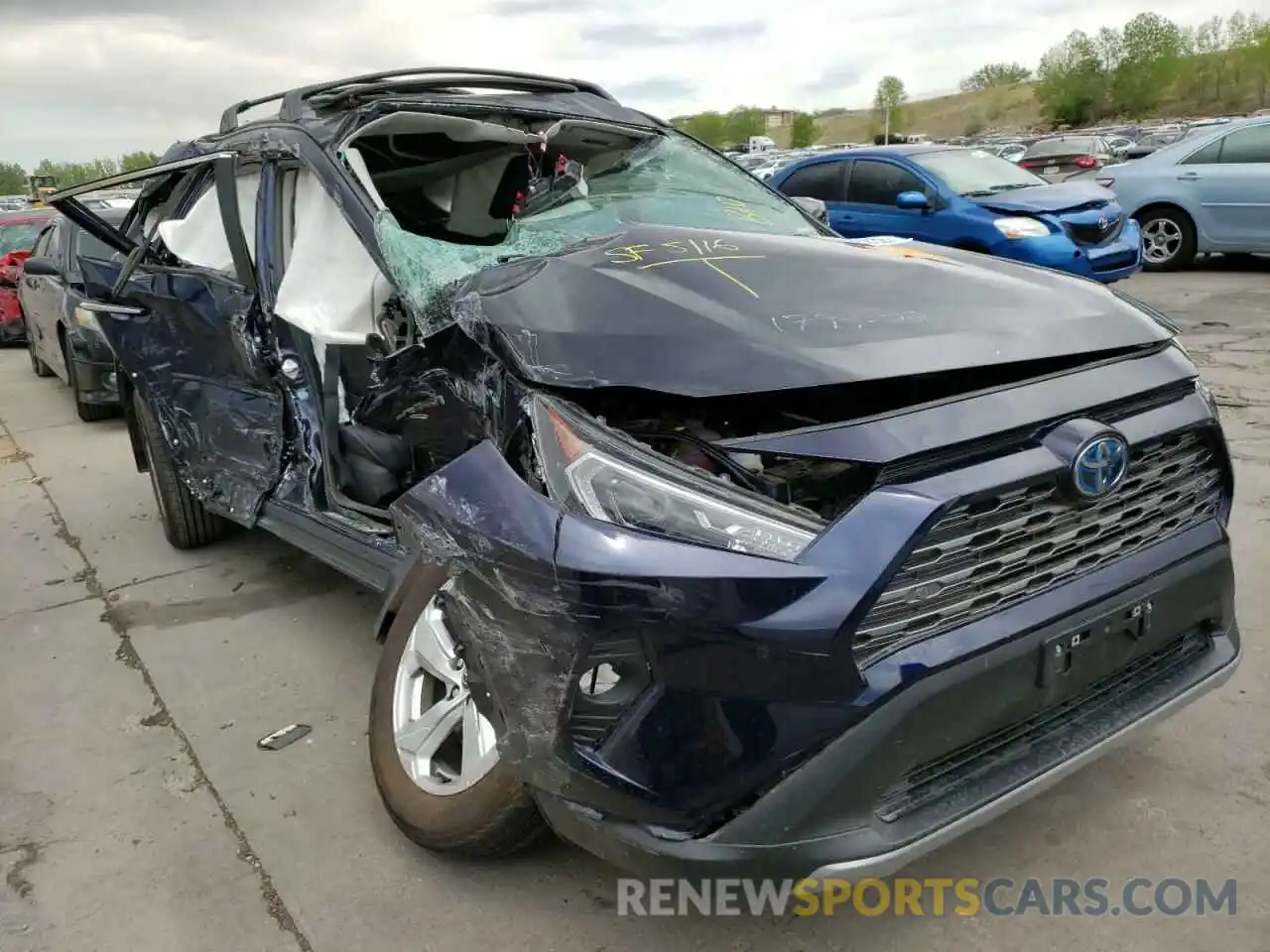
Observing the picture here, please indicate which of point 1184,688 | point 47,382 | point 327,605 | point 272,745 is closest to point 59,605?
point 327,605

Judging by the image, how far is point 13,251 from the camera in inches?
452

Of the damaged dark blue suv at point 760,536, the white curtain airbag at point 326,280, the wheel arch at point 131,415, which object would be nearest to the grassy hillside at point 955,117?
the wheel arch at point 131,415

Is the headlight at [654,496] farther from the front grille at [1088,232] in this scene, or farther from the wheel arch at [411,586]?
the front grille at [1088,232]

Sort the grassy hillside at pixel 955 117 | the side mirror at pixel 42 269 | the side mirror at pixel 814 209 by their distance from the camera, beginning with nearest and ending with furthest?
1. the side mirror at pixel 814 209
2. the side mirror at pixel 42 269
3. the grassy hillside at pixel 955 117

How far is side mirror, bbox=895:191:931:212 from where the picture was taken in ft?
28.5

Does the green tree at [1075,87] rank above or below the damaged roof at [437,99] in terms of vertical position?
above

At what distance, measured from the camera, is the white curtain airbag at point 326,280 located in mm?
3119

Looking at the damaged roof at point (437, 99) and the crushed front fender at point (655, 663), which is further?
the damaged roof at point (437, 99)

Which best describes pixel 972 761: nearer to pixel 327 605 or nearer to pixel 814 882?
pixel 814 882

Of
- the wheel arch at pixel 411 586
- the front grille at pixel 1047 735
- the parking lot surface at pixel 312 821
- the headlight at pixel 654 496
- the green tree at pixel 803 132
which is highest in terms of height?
the green tree at pixel 803 132

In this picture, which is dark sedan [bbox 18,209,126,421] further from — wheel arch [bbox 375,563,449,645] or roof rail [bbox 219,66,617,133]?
wheel arch [bbox 375,563,449,645]

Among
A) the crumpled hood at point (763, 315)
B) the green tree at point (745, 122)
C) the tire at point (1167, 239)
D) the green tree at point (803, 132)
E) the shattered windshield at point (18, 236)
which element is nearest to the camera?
the crumpled hood at point (763, 315)

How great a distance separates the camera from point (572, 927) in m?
2.26

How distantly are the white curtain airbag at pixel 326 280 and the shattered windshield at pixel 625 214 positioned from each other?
0.27m
